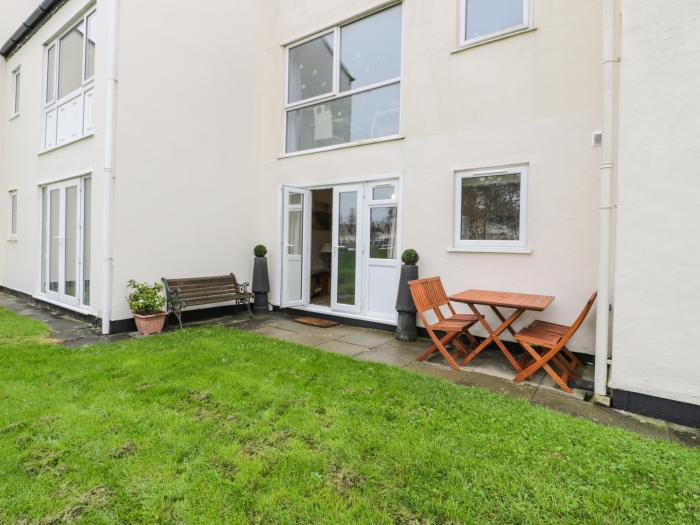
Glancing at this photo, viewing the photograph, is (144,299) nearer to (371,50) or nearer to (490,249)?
(490,249)

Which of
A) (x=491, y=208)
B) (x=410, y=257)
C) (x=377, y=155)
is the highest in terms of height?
(x=377, y=155)

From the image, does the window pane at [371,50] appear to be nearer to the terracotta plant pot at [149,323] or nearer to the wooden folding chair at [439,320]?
the wooden folding chair at [439,320]

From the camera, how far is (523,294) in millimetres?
4914

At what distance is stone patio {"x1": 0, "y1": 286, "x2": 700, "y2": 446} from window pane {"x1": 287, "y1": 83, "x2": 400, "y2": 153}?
11.5ft

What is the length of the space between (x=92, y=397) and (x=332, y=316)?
169 inches

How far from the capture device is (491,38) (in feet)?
17.3

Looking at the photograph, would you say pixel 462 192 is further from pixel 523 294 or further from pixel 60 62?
pixel 60 62

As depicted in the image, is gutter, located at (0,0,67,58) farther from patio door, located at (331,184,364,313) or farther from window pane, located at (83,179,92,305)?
patio door, located at (331,184,364,313)

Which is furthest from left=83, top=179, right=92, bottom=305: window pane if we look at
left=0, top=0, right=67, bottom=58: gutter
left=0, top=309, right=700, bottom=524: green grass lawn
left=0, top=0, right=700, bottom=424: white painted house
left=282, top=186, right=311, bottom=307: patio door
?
left=0, top=0, right=67, bottom=58: gutter

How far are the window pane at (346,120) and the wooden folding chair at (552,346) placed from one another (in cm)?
388

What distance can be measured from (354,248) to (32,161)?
7793 mm

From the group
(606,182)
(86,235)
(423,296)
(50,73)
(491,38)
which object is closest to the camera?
(606,182)

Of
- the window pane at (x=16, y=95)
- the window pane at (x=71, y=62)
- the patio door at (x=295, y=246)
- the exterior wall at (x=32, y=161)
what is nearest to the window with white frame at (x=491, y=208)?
the patio door at (x=295, y=246)

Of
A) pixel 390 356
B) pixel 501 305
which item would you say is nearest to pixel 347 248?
pixel 390 356
